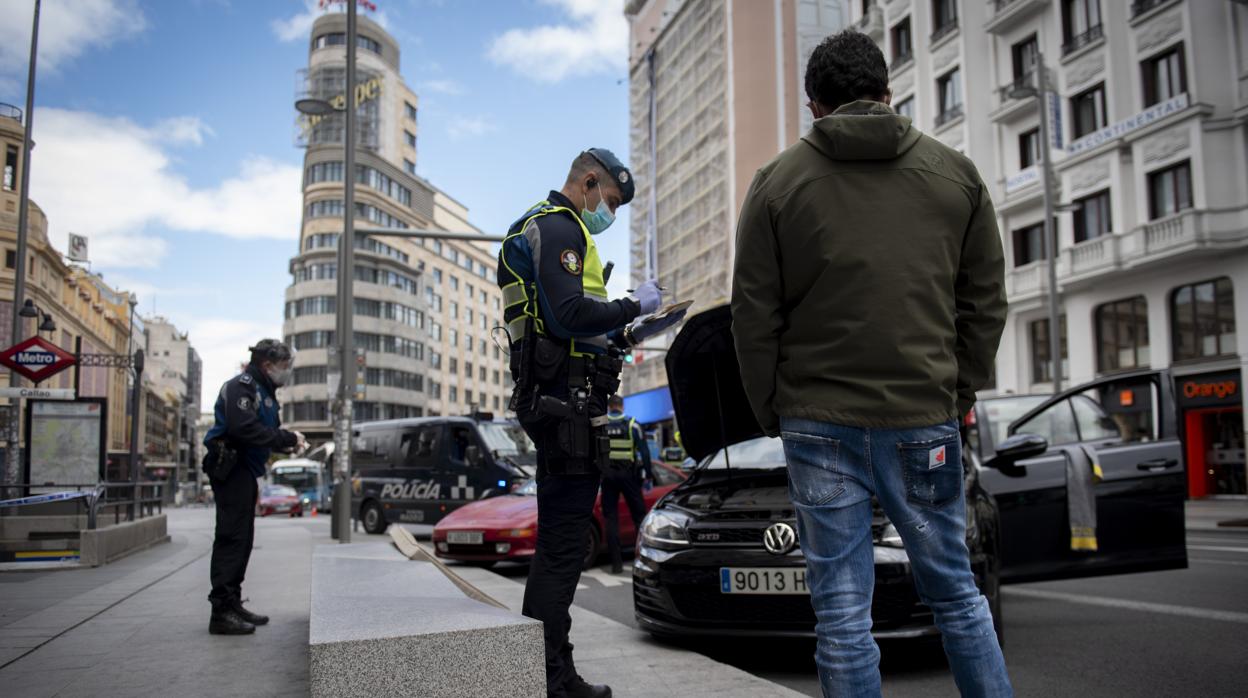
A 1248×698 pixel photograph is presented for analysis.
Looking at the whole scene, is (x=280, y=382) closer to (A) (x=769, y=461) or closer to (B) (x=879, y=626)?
(A) (x=769, y=461)

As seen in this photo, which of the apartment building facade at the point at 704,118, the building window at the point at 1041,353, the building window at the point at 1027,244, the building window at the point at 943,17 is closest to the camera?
the building window at the point at 1027,244

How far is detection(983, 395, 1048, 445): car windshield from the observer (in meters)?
7.55

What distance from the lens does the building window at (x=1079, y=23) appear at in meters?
26.0

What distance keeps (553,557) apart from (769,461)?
2794mm

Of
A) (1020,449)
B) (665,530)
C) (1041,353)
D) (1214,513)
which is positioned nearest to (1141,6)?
(1041,353)

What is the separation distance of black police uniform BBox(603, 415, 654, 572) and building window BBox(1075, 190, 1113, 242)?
20.4m

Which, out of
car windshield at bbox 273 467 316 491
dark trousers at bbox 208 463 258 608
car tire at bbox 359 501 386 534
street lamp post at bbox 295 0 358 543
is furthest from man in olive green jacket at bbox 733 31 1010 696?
car windshield at bbox 273 467 316 491

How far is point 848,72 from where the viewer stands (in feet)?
8.69

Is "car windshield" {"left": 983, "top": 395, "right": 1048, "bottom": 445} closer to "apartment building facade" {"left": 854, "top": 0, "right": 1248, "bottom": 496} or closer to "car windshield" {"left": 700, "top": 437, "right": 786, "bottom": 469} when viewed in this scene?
"car windshield" {"left": 700, "top": 437, "right": 786, "bottom": 469}

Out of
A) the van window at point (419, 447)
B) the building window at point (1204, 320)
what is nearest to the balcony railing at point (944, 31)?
the building window at point (1204, 320)

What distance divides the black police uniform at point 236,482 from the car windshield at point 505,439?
10899mm

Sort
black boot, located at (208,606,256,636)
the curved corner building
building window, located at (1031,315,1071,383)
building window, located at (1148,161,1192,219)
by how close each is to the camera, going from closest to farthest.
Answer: black boot, located at (208,606,256,636) < building window, located at (1148,161,1192,219) < building window, located at (1031,315,1071,383) < the curved corner building

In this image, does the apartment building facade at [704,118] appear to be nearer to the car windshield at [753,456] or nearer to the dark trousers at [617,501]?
the dark trousers at [617,501]

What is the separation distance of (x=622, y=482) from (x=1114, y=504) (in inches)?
197
